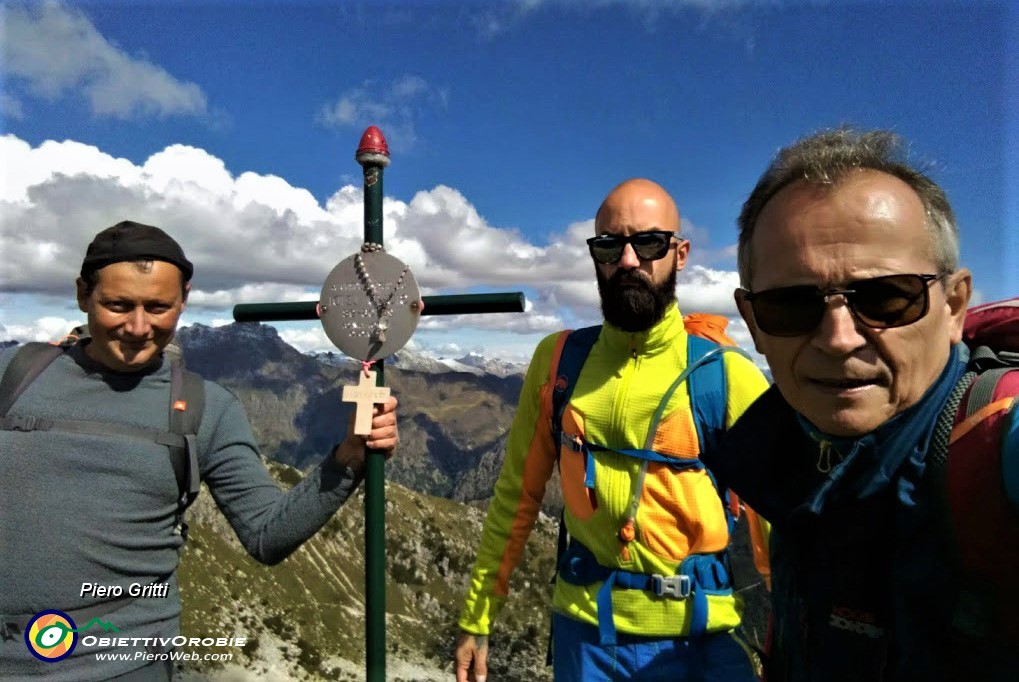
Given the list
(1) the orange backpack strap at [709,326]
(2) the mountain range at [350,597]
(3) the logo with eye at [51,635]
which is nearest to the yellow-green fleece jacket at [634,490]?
(1) the orange backpack strap at [709,326]

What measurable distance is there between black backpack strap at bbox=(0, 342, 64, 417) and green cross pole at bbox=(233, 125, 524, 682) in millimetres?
1353

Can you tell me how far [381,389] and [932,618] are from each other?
3.00 metres

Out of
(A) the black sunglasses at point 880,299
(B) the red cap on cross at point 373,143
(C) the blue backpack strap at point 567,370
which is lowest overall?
(C) the blue backpack strap at point 567,370

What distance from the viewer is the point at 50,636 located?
3.50 meters

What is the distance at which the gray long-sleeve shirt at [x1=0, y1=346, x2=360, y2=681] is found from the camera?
11.6ft

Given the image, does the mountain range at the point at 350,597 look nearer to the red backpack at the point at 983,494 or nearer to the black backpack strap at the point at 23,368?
the black backpack strap at the point at 23,368

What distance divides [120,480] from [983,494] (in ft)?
14.1

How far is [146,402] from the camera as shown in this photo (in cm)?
393

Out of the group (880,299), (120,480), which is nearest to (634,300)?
(880,299)

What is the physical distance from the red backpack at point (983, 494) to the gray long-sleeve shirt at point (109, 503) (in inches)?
128

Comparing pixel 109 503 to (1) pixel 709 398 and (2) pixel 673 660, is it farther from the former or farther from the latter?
(1) pixel 709 398

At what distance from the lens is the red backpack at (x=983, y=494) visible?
161cm

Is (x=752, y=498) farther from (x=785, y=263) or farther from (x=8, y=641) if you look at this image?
(x=8, y=641)

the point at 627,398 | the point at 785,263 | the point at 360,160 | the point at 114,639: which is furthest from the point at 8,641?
the point at 785,263
